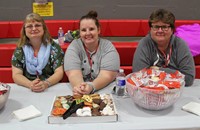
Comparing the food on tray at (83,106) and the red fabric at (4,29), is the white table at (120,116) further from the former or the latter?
the red fabric at (4,29)

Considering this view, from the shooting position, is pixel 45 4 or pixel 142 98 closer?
pixel 142 98

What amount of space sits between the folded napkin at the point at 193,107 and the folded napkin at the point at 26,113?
0.77 metres

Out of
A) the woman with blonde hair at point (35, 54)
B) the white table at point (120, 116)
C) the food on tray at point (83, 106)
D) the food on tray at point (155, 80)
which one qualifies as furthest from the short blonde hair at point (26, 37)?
the food on tray at point (155, 80)

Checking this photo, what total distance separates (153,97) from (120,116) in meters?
0.19

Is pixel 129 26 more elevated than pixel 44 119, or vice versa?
pixel 129 26

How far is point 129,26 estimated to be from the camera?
10.9 feet

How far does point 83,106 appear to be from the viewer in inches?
51.8

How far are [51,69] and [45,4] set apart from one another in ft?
4.82

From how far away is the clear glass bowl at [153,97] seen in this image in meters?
1.27

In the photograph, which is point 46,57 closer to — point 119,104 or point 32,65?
point 32,65

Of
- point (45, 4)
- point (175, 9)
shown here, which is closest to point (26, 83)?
point (45, 4)

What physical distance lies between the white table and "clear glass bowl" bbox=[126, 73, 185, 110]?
0.15ft

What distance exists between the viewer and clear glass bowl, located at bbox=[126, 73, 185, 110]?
4.15 ft

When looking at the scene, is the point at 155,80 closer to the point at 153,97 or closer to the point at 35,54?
the point at 153,97
